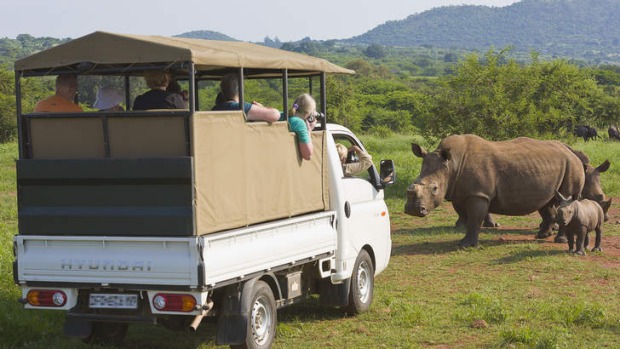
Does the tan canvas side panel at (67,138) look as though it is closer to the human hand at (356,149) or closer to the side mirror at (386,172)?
the human hand at (356,149)

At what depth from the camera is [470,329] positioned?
9141 mm

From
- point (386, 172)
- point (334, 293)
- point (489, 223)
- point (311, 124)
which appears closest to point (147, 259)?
point (311, 124)

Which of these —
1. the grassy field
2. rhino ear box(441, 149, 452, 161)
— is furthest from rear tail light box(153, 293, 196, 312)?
rhino ear box(441, 149, 452, 161)

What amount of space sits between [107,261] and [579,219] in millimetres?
8357

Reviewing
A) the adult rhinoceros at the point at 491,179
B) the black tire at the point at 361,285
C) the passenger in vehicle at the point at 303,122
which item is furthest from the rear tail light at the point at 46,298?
the adult rhinoceros at the point at 491,179

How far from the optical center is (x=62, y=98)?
8086 mm

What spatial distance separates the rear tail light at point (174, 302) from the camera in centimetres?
698

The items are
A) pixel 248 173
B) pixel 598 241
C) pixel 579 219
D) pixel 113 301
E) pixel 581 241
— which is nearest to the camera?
pixel 113 301

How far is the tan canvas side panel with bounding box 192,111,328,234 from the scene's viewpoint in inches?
281

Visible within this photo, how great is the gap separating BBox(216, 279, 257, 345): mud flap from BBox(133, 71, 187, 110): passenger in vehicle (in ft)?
5.30

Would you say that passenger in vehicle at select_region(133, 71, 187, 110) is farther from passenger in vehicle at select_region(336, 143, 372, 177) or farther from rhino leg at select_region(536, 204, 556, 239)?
rhino leg at select_region(536, 204, 556, 239)

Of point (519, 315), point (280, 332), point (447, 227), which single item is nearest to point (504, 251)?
point (447, 227)

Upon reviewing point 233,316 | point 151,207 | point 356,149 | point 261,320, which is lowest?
point 261,320

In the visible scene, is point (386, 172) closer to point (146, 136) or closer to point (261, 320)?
point (261, 320)
